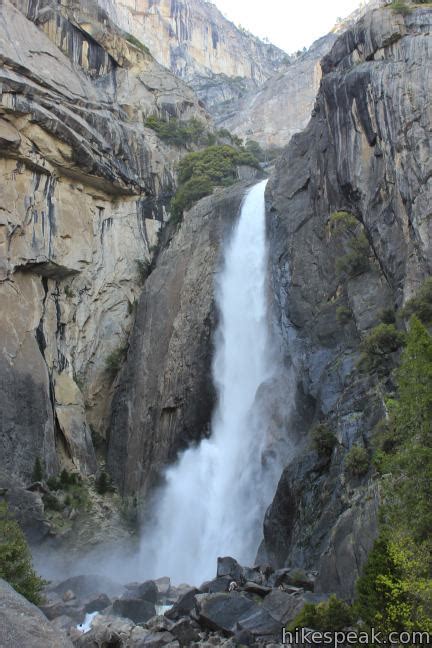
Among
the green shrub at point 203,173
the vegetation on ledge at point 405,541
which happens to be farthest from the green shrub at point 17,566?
the green shrub at point 203,173

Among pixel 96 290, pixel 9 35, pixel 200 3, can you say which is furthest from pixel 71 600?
pixel 200 3

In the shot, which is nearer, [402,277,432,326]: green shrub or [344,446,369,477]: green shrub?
[344,446,369,477]: green shrub

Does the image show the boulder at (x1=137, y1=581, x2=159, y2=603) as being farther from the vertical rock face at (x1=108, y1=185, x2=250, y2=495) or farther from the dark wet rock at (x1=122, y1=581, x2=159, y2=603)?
the vertical rock face at (x1=108, y1=185, x2=250, y2=495)

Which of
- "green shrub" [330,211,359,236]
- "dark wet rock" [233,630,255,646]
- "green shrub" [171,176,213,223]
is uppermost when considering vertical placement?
"green shrub" [171,176,213,223]

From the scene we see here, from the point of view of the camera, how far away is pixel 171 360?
35.7 meters

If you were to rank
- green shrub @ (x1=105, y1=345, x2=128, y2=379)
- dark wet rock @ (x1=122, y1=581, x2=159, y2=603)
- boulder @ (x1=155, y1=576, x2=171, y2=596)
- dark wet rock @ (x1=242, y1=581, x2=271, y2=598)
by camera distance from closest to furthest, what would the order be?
1. dark wet rock @ (x1=242, y1=581, x2=271, y2=598)
2. dark wet rock @ (x1=122, y1=581, x2=159, y2=603)
3. boulder @ (x1=155, y1=576, x2=171, y2=596)
4. green shrub @ (x1=105, y1=345, x2=128, y2=379)

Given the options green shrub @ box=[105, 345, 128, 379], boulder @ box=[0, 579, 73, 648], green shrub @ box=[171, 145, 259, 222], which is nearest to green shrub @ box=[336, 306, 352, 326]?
green shrub @ box=[105, 345, 128, 379]

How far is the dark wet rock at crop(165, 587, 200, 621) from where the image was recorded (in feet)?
59.5

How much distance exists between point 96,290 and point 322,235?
52.4 ft

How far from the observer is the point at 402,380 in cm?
1421

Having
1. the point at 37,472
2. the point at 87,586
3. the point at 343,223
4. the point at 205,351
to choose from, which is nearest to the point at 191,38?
the point at 205,351

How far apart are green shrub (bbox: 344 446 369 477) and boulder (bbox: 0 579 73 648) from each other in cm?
1186

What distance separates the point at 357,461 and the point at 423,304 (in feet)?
18.0

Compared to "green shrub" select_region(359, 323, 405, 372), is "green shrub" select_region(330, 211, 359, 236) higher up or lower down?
higher up
